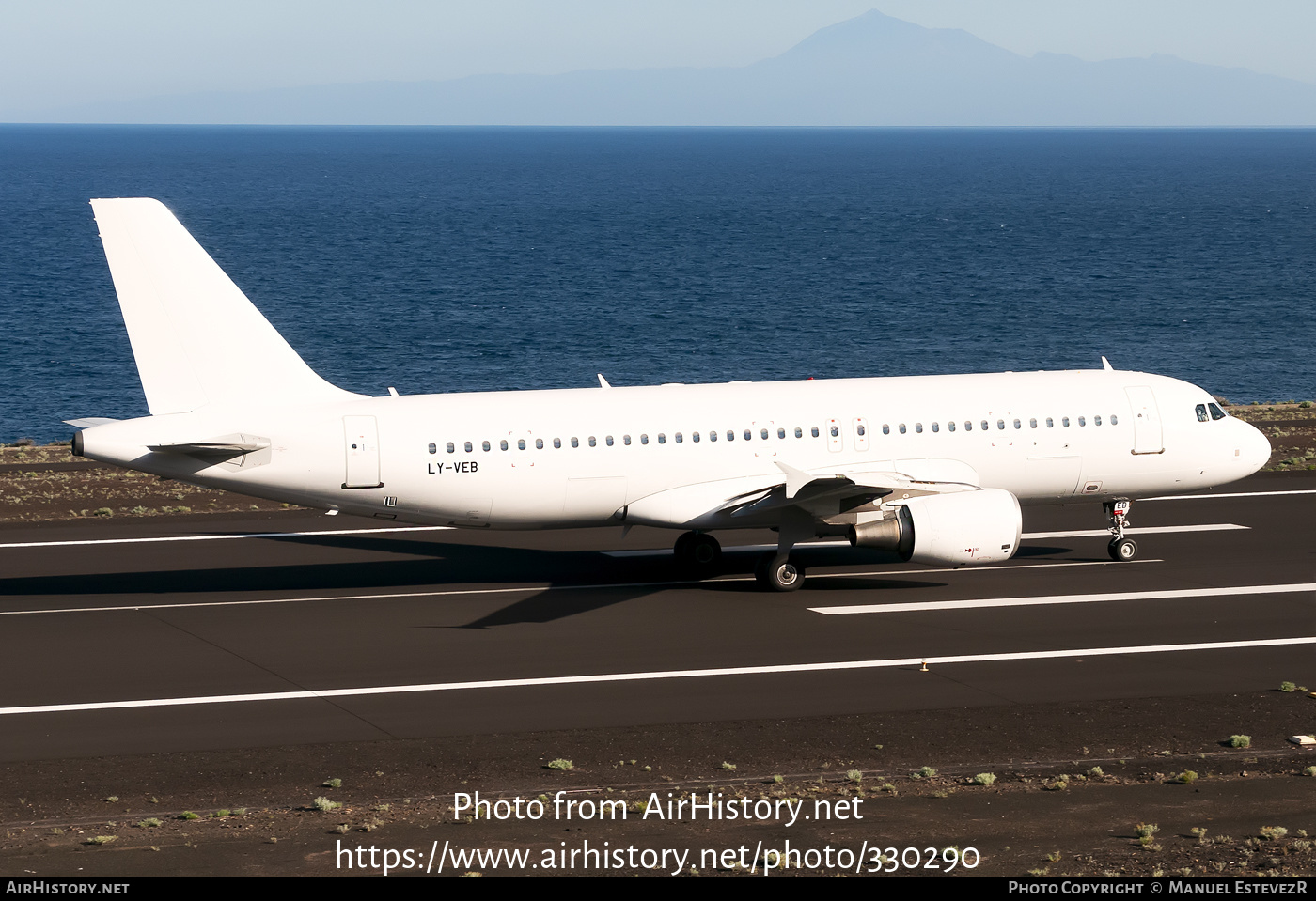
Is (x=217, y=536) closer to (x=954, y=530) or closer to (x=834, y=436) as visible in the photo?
(x=834, y=436)

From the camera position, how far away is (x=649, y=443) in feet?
104

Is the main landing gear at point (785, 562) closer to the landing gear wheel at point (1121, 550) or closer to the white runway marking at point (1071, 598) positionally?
the white runway marking at point (1071, 598)

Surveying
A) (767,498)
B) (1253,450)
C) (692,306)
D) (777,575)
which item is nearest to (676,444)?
(767,498)

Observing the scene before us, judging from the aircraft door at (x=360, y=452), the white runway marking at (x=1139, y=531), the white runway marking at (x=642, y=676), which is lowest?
the white runway marking at (x=642, y=676)

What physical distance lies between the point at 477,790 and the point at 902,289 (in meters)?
119

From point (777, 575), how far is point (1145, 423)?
31.0 ft

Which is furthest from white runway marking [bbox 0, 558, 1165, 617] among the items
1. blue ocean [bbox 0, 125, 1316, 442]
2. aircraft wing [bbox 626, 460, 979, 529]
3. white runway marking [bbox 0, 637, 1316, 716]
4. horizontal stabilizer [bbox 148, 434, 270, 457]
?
blue ocean [bbox 0, 125, 1316, 442]

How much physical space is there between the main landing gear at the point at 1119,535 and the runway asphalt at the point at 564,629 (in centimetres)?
49

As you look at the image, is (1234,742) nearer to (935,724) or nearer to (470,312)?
(935,724)

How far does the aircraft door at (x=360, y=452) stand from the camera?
99.3 ft

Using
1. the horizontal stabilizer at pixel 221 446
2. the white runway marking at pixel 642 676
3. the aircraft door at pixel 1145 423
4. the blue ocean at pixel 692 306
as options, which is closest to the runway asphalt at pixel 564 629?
the white runway marking at pixel 642 676

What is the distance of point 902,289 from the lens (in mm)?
135625

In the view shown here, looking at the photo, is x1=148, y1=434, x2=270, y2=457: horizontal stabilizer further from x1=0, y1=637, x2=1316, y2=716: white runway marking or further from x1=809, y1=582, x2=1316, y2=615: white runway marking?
x1=809, y1=582, x2=1316, y2=615: white runway marking

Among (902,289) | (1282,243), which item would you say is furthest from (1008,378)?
(1282,243)
